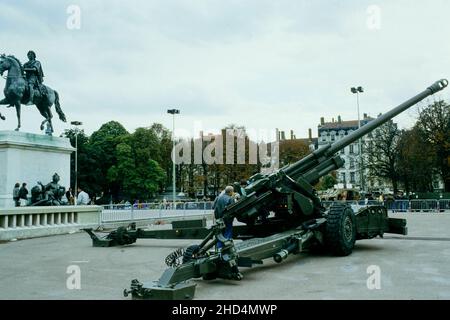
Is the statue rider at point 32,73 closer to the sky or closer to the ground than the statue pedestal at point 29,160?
closer to the sky

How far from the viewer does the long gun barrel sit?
11.0 m

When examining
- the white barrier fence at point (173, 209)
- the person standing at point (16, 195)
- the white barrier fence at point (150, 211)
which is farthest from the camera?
the white barrier fence at point (173, 209)

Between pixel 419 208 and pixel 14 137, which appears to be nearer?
pixel 14 137

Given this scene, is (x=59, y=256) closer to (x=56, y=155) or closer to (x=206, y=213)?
(x=56, y=155)

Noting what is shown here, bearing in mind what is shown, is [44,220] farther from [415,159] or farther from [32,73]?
[415,159]

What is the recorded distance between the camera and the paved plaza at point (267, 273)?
263 inches

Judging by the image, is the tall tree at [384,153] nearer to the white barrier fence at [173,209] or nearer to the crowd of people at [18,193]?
the white barrier fence at [173,209]

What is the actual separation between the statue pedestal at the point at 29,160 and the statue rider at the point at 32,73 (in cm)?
182

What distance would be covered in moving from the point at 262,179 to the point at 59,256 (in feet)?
18.1

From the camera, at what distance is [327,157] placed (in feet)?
37.7

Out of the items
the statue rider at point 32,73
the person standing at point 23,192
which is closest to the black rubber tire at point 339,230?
the person standing at point 23,192

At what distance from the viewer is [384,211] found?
11797mm

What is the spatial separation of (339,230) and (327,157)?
225cm

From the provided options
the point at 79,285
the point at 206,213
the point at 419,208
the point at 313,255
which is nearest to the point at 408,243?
the point at 313,255
